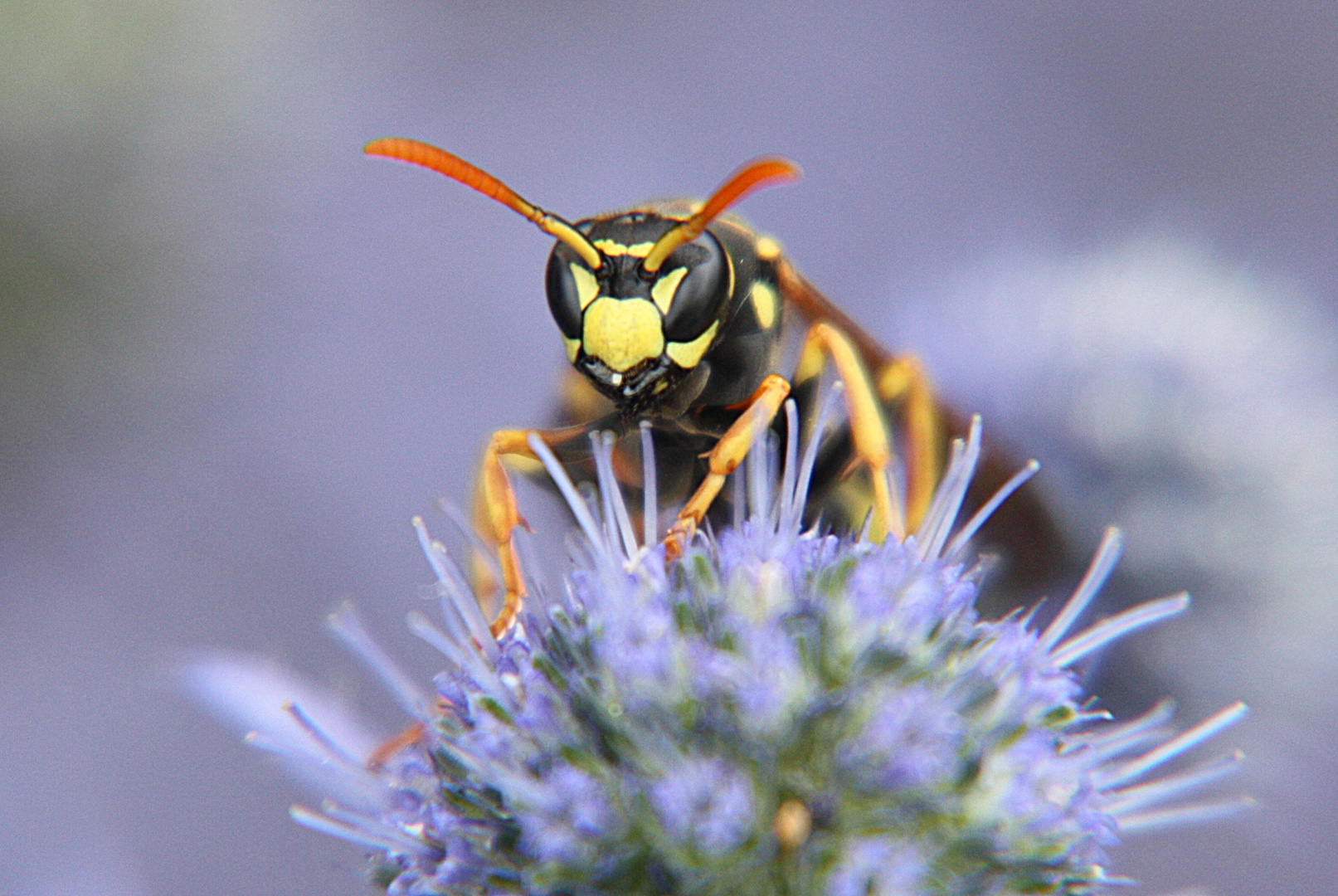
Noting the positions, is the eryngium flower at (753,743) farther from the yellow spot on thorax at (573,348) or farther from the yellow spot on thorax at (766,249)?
the yellow spot on thorax at (766,249)

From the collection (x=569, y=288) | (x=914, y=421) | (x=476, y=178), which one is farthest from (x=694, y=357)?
(x=914, y=421)

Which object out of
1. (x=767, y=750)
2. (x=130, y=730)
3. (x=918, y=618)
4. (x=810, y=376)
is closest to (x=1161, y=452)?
(x=810, y=376)

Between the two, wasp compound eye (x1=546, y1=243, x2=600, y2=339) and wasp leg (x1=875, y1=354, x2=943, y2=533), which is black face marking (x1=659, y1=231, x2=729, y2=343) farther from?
wasp leg (x1=875, y1=354, x2=943, y2=533)

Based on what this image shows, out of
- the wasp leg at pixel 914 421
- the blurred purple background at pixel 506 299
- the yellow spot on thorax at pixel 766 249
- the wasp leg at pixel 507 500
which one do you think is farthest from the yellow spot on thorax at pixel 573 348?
the blurred purple background at pixel 506 299

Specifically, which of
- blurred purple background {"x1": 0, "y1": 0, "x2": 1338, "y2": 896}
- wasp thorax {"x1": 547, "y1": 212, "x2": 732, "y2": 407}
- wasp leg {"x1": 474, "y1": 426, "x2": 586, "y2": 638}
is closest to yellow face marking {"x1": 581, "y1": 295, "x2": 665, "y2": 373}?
wasp thorax {"x1": 547, "y1": 212, "x2": 732, "y2": 407}

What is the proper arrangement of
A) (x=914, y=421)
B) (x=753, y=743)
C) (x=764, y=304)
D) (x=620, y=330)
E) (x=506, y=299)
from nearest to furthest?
(x=753, y=743) < (x=620, y=330) < (x=764, y=304) < (x=914, y=421) < (x=506, y=299)

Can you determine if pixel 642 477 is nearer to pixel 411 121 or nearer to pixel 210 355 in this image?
pixel 210 355

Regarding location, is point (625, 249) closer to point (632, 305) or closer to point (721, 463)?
point (632, 305)

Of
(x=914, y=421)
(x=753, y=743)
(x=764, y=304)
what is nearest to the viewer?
(x=753, y=743)
